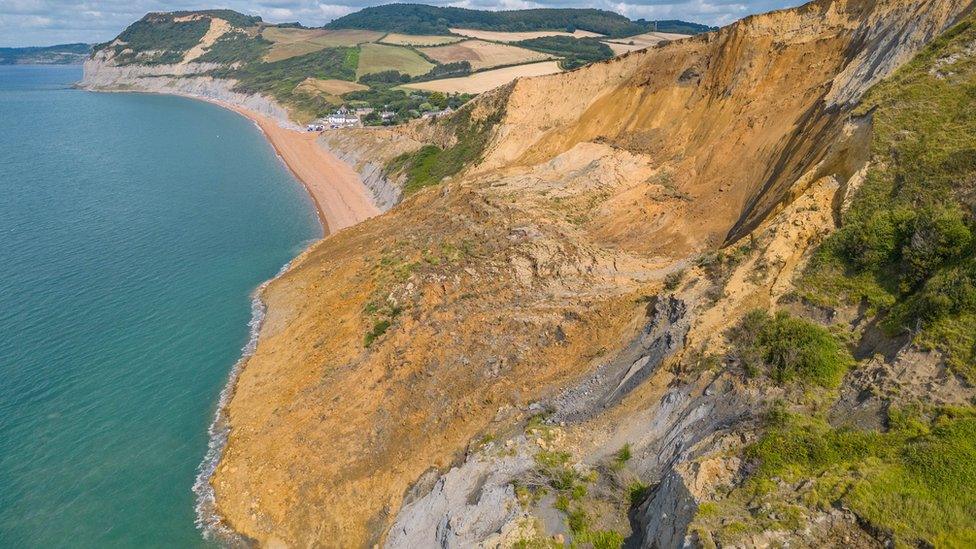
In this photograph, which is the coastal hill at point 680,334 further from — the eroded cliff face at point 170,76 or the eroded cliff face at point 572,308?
the eroded cliff face at point 170,76

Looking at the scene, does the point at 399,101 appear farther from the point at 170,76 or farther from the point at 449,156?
the point at 170,76

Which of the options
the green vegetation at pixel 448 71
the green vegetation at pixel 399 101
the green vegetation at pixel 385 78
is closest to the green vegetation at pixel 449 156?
the green vegetation at pixel 399 101

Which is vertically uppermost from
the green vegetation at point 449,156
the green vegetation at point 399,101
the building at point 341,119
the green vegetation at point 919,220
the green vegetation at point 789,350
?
the green vegetation at point 919,220

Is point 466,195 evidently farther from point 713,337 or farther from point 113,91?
point 113,91

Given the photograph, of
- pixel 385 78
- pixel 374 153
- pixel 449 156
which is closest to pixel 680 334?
pixel 449 156

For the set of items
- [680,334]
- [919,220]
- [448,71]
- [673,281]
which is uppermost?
[919,220]
